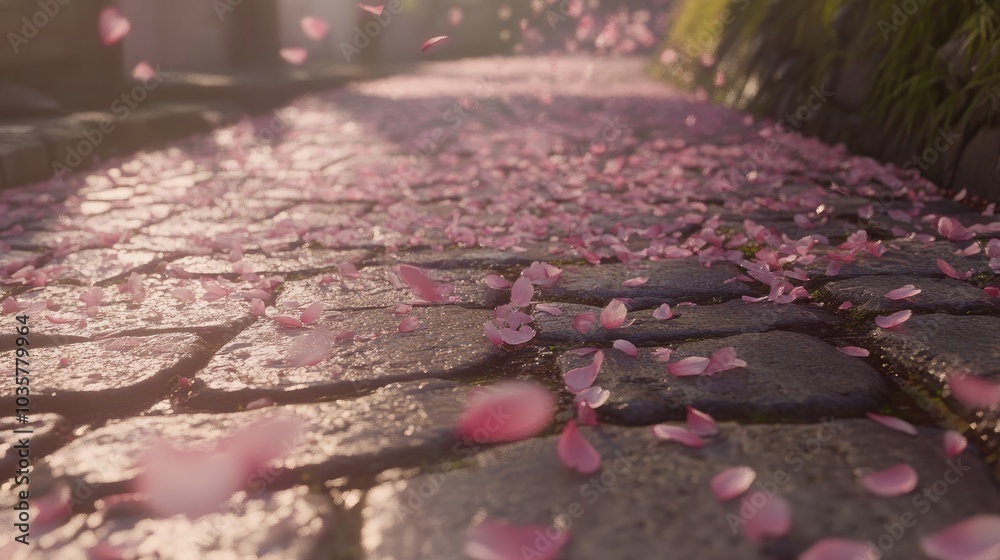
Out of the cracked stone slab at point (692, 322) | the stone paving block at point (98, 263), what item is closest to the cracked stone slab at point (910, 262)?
the cracked stone slab at point (692, 322)

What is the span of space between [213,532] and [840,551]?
0.96 meters

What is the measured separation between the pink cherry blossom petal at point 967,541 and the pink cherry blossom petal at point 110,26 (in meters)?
7.24

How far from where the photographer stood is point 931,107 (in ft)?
12.7

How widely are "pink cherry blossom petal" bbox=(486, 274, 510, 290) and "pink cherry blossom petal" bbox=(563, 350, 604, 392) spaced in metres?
0.75

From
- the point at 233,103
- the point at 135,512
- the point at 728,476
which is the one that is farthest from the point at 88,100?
the point at 728,476

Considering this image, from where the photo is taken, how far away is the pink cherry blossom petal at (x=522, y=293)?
2186 millimetres

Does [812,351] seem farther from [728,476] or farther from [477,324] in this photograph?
[477,324]

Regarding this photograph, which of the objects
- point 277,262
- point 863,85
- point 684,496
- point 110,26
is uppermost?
point 110,26

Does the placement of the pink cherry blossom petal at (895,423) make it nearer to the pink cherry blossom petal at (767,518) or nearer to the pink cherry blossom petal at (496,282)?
the pink cherry blossom petal at (767,518)

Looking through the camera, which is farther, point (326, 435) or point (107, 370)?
point (107, 370)

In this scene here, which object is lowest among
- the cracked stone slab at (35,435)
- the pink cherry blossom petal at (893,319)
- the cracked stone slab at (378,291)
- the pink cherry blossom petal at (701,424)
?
the cracked stone slab at (378,291)

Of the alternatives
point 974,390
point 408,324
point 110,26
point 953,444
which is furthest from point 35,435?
point 110,26

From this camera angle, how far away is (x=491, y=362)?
1779 millimetres

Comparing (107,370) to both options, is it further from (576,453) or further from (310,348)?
(576,453)
